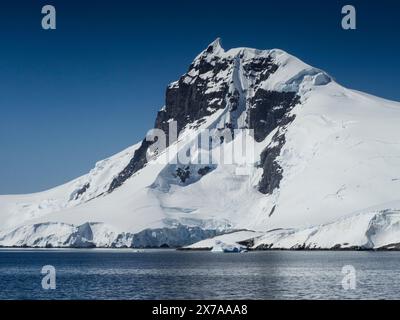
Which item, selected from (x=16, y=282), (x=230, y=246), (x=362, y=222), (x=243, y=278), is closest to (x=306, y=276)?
(x=243, y=278)

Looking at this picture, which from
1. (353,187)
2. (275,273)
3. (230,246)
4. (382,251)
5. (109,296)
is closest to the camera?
(109,296)

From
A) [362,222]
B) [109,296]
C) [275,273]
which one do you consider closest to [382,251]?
[362,222]

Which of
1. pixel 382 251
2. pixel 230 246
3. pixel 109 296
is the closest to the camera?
pixel 109 296

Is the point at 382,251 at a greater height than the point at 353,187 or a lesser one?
lesser

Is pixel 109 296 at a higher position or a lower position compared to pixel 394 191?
lower

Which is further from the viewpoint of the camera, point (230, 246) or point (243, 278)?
point (230, 246)
